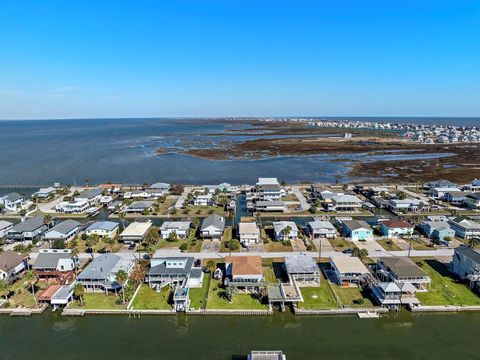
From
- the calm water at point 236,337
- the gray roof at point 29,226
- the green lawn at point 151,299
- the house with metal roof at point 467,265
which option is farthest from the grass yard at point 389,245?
the gray roof at point 29,226

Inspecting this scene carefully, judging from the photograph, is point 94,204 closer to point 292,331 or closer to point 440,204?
point 292,331

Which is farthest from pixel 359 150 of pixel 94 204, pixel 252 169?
pixel 94 204

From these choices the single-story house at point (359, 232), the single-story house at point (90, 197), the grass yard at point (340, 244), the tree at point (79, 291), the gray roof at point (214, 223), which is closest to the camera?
the tree at point (79, 291)

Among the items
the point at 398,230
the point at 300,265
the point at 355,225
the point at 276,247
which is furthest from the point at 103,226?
the point at 398,230

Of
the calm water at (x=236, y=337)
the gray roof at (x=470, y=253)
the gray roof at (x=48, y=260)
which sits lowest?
the calm water at (x=236, y=337)

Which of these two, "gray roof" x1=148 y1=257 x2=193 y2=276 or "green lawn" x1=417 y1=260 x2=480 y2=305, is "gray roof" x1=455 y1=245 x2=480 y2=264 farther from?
"gray roof" x1=148 y1=257 x2=193 y2=276

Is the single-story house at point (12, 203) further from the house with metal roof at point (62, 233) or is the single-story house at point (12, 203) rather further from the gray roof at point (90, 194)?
the house with metal roof at point (62, 233)

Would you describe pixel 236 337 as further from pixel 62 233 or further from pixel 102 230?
pixel 62 233
